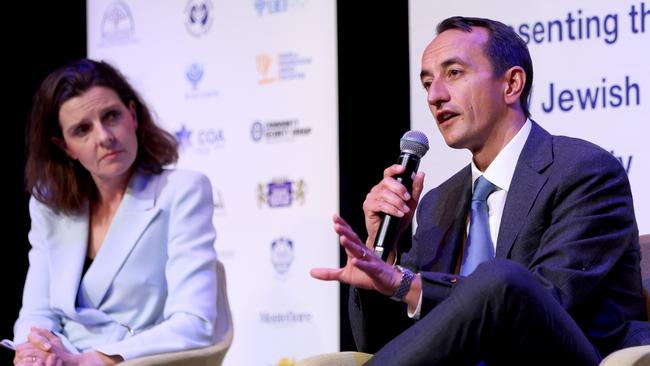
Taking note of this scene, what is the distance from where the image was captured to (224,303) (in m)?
3.51

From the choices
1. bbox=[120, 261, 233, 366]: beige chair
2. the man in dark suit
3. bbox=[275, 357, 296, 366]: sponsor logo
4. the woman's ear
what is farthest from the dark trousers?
bbox=[275, 357, 296, 366]: sponsor logo

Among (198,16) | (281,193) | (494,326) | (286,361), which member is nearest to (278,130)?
(281,193)

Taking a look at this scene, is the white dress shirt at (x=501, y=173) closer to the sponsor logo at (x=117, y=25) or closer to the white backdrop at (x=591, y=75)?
the white backdrop at (x=591, y=75)

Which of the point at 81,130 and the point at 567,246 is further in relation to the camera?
the point at 81,130

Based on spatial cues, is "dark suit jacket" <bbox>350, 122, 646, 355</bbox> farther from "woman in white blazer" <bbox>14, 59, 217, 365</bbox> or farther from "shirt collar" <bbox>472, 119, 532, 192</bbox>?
"woman in white blazer" <bbox>14, 59, 217, 365</bbox>

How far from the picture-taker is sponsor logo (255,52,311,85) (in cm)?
488

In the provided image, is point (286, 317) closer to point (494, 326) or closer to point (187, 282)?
point (187, 282)

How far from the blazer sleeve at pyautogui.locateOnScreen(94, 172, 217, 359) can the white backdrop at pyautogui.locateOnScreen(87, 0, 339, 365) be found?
1.30 meters

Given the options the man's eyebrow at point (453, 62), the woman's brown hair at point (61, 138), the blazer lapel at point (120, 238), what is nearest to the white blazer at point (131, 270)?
the blazer lapel at point (120, 238)

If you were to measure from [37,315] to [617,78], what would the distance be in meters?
2.41

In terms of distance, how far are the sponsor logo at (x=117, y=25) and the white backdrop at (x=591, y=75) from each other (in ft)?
7.38

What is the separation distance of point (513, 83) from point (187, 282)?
4.24 feet

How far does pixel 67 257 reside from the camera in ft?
11.6

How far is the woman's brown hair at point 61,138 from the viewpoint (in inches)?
142
